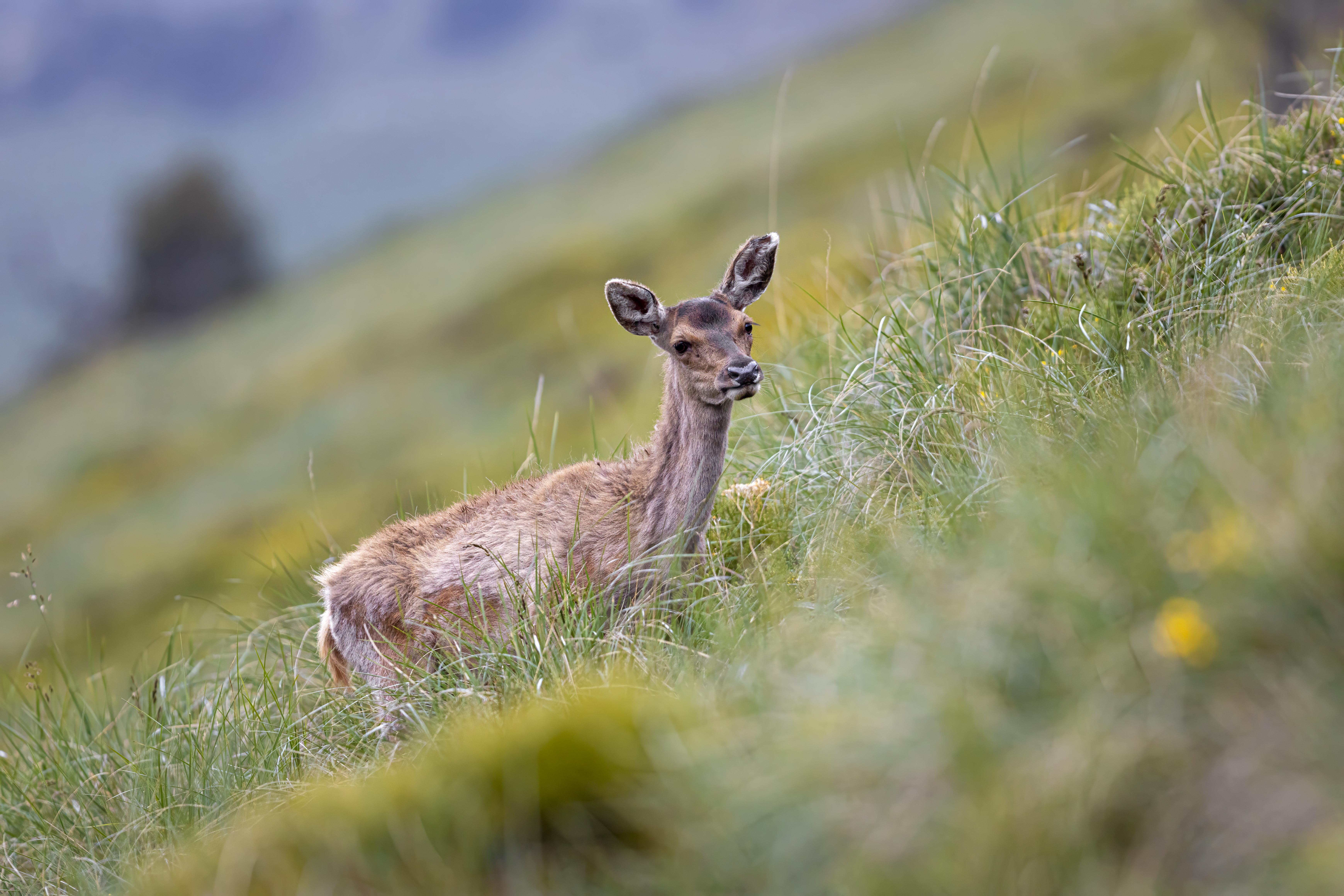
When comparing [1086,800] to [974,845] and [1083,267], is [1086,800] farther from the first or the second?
[1083,267]

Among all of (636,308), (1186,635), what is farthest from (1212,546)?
(636,308)

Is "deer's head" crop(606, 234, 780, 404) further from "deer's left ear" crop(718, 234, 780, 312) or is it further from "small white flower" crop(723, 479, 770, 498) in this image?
Result: "small white flower" crop(723, 479, 770, 498)

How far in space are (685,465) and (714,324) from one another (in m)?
0.95

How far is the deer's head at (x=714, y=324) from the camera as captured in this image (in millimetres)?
6719

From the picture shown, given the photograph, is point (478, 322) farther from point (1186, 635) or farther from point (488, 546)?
point (1186, 635)

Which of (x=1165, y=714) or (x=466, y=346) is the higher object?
(x=1165, y=714)

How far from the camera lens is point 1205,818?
2.88 metres

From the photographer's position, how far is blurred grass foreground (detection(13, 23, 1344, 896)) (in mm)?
2924

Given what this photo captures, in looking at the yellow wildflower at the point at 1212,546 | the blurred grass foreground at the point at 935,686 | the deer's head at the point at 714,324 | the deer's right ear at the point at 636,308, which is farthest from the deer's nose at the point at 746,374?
the yellow wildflower at the point at 1212,546

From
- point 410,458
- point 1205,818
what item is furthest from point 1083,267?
point 410,458

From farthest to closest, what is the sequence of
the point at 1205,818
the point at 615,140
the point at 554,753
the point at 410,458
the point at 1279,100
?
the point at 615,140 < the point at 410,458 < the point at 1279,100 < the point at 554,753 < the point at 1205,818

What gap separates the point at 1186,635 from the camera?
3008 mm

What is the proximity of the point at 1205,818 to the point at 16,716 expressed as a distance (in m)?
6.36

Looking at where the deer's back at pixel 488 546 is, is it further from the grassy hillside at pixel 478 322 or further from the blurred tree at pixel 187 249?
the blurred tree at pixel 187 249
